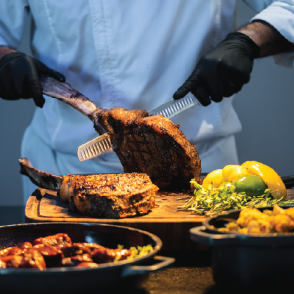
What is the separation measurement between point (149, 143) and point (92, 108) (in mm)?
448

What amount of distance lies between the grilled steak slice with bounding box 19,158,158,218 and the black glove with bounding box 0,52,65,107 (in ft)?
2.94

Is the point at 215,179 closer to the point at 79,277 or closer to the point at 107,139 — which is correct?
the point at 107,139

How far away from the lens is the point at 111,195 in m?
1.63

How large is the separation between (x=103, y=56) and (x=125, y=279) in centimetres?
196

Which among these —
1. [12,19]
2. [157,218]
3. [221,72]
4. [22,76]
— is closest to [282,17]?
[221,72]

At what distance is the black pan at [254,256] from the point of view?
2.98 ft

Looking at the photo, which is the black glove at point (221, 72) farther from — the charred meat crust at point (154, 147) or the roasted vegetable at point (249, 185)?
the roasted vegetable at point (249, 185)

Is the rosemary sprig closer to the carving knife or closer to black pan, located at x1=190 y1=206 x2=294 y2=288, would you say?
black pan, located at x1=190 y1=206 x2=294 y2=288

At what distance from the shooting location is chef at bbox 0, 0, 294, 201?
8.13 feet

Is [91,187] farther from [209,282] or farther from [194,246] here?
[209,282]

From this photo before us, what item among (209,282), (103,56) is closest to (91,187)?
(209,282)

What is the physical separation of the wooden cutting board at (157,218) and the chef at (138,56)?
755 mm

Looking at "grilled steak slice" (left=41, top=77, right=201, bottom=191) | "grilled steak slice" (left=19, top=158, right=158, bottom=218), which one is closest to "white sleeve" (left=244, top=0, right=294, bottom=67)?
"grilled steak slice" (left=41, top=77, right=201, bottom=191)

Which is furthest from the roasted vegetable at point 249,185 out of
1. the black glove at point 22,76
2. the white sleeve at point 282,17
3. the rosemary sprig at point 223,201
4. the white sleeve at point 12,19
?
the white sleeve at point 12,19
